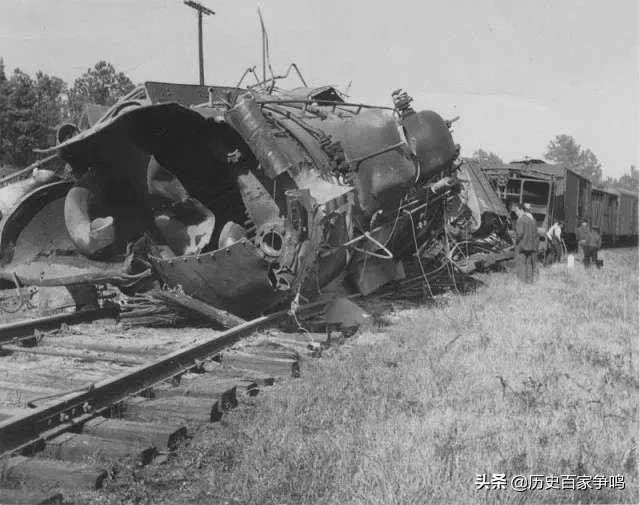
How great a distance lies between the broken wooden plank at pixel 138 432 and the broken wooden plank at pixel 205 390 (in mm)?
595

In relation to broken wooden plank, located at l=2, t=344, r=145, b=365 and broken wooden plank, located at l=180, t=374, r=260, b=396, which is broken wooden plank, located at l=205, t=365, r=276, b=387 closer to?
broken wooden plank, located at l=180, t=374, r=260, b=396

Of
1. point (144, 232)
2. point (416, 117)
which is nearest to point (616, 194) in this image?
point (416, 117)

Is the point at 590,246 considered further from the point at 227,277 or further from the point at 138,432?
the point at 138,432

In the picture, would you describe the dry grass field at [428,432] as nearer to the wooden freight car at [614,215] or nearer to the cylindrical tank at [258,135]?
the cylindrical tank at [258,135]

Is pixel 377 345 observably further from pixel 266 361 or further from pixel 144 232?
pixel 144 232

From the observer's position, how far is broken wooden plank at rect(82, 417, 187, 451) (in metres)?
3.72

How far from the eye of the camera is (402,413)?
171 inches

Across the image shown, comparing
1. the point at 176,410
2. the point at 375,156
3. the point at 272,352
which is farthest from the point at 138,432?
the point at 375,156

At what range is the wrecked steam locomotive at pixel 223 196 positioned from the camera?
7.07 metres

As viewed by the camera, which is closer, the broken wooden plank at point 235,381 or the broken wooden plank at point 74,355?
the broken wooden plank at point 235,381

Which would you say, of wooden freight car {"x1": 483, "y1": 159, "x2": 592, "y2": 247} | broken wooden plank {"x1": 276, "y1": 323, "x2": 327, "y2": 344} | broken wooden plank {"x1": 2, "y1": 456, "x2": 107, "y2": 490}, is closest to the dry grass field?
broken wooden plank {"x1": 2, "y1": 456, "x2": 107, "y2": 490}

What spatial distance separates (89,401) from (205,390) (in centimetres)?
79

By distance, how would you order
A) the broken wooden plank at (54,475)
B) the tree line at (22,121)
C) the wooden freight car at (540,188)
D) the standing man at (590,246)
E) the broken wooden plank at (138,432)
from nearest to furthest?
the broken wooden plank at (54,475) < the broken wooden plank at (138,432) < the standing man at (590,246) < the wooden freight car at (540,188) < the tree line at (22,121)

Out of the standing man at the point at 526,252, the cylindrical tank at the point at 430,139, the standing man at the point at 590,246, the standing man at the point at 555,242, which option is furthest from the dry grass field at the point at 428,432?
the standing man at the point at 555,242
